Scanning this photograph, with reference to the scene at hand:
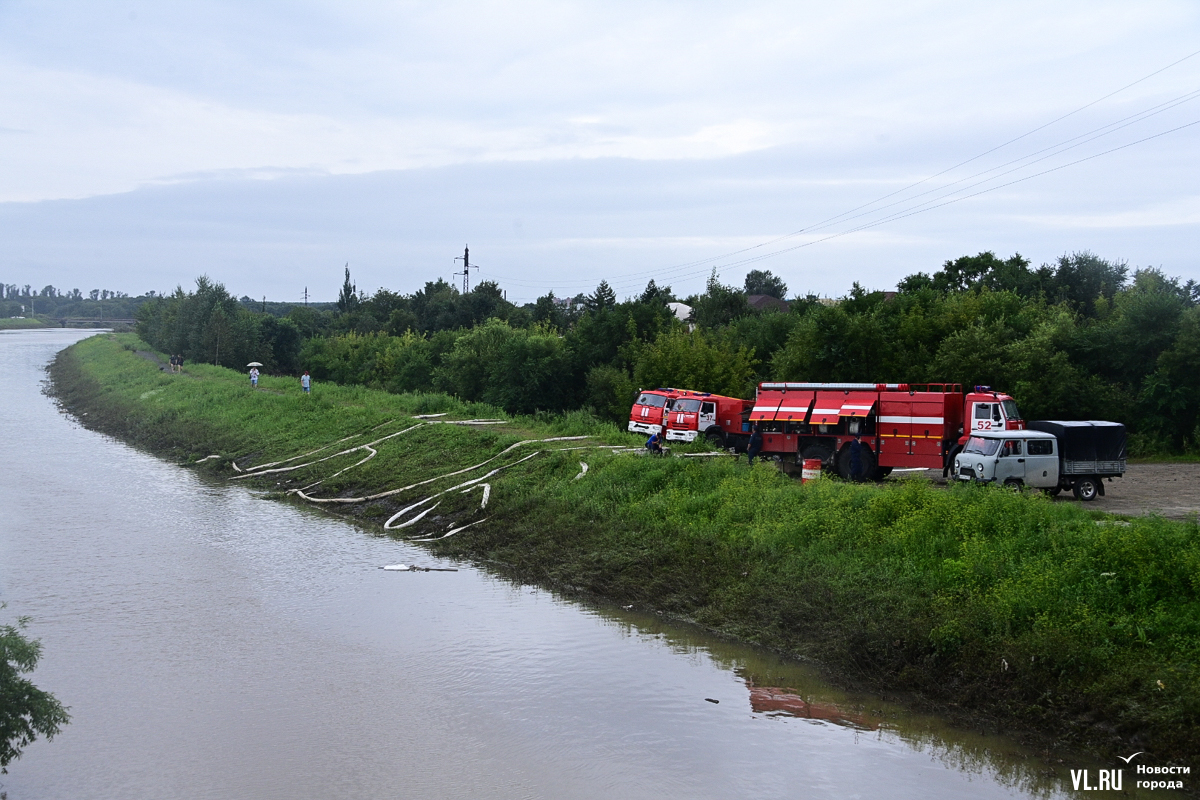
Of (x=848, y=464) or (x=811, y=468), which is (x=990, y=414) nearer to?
(x=848, y=464)

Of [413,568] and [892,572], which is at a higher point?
[892,572]

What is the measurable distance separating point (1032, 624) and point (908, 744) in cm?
270

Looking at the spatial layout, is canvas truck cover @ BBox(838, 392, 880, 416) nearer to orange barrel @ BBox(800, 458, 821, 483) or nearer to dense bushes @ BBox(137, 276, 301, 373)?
orange barrel @ BBox(800, 458, 821, 483)

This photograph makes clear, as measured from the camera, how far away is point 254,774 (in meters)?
11.8

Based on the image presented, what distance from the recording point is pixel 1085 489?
22984 millimetres

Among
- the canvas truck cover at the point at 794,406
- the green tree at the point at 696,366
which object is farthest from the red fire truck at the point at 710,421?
the green tree at the point at 696,366

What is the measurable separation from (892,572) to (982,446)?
27.2 feet

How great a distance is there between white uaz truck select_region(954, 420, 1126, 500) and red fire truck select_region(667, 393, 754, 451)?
11714mm

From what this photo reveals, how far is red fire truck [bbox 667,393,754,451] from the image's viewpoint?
33844 mm

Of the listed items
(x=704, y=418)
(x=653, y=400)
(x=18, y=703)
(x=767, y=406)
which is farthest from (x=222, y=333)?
(x=18, y=703)

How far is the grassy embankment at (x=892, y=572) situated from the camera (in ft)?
41.2

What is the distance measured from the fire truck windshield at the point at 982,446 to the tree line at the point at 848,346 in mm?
12895

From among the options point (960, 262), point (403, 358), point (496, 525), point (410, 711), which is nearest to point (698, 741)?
point (410, 711)

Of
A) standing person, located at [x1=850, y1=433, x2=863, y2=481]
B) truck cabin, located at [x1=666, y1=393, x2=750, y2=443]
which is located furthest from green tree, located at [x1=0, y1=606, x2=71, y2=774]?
truck cabin, located at [x1=666, y1=393, x2=750, y2=443]
